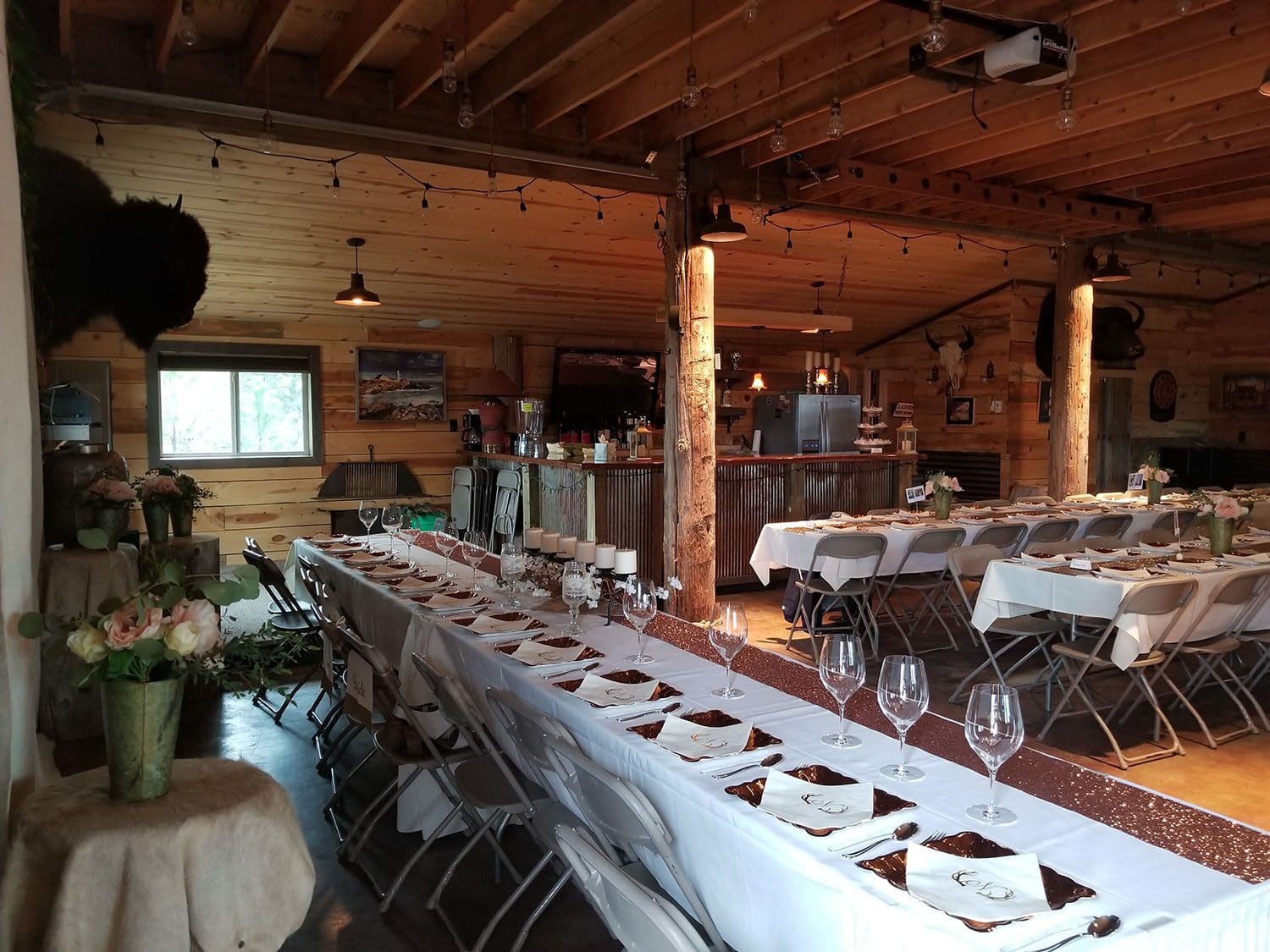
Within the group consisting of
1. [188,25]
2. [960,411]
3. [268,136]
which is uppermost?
[268,136]

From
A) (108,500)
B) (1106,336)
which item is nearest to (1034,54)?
(108,500)

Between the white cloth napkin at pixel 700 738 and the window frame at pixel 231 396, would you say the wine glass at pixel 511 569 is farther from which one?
the window frame at pixel 231 396

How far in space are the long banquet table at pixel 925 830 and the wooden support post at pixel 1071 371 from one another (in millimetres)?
6758

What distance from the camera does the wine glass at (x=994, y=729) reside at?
1.67 m

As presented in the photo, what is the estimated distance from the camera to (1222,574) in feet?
13.7

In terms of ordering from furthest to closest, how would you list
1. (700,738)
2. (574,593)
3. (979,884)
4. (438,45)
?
(438,45)
(574,593)
(700,738)
(979,884)

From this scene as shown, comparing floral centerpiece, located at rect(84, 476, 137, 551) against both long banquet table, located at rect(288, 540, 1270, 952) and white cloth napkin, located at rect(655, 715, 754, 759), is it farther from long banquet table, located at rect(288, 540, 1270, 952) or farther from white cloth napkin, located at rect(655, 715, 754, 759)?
white cloth napkin, located at rect(655, 715, 754, 759)

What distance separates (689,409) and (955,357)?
6347 millimetres

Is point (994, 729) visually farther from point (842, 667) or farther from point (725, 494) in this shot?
point (725, 494)

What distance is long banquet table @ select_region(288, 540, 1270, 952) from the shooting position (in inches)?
54.6

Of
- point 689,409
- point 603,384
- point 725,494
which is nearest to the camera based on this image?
point 689,409

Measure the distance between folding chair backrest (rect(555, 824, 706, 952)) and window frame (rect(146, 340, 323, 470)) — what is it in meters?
7.74

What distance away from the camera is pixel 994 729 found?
167 cm

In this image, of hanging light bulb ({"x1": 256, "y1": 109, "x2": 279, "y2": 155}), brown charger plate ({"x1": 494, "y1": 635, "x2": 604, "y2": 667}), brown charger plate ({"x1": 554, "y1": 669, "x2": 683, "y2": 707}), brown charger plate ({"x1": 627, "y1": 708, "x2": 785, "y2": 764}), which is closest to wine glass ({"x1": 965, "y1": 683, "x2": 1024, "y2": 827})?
brown charger plate ({"x1": 627, "y1": 708, "x2": 785, "y2": 764})
